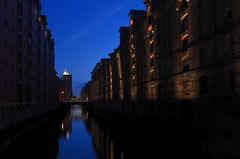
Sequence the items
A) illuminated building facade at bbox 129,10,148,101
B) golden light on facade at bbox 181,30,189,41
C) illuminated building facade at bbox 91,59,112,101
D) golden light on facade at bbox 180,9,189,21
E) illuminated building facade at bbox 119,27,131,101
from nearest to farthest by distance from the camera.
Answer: golden light on facade at bbox 180,9,189,21, golden light on facade at bbox 181,30,189,41, illuminated building facade at bbox 129,10,148,101, illuminated building facade at bbox 119,27,131,101, illuminated building facade at bbox 91,59,112,101

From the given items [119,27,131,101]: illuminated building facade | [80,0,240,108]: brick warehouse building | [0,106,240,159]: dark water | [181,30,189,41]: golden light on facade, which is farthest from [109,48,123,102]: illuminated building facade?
[181,30,189,41]: golden light on facade

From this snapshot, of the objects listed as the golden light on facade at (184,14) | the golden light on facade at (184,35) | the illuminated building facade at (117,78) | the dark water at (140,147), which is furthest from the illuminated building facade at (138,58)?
the golden light on facade at (184,14)

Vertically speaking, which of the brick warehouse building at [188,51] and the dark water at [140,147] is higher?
the brick warehouse building at [188,51]

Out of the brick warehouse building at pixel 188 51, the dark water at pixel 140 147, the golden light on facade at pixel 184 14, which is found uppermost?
the golden light on facade at pixel 184 14

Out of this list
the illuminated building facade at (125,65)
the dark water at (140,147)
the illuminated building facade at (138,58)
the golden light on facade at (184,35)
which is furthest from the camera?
the illuminated building facade at (125,65)

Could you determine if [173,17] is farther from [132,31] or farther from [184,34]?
[132,31]

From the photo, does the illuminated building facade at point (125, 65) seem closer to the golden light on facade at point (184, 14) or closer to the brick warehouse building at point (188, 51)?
the brick warehouse building at point (188, 51)

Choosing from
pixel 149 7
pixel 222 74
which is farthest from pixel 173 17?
pixel 222 74

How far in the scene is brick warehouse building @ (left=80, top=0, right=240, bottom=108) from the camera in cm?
2888

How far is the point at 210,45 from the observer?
3197cm

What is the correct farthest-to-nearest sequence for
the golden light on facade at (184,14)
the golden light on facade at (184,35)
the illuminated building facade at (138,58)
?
the illuminated building facade at (138,58) < the golden light on facade at (184,35) < the golden light on facade at (184,14)

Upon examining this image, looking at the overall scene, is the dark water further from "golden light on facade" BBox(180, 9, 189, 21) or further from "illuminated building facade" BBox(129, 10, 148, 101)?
"illuminated building facade" BBox(129, 10, 148, 101)

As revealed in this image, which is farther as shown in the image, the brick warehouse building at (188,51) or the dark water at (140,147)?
the brick warehouse building at (188,51)

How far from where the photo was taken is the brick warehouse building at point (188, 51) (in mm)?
28875
